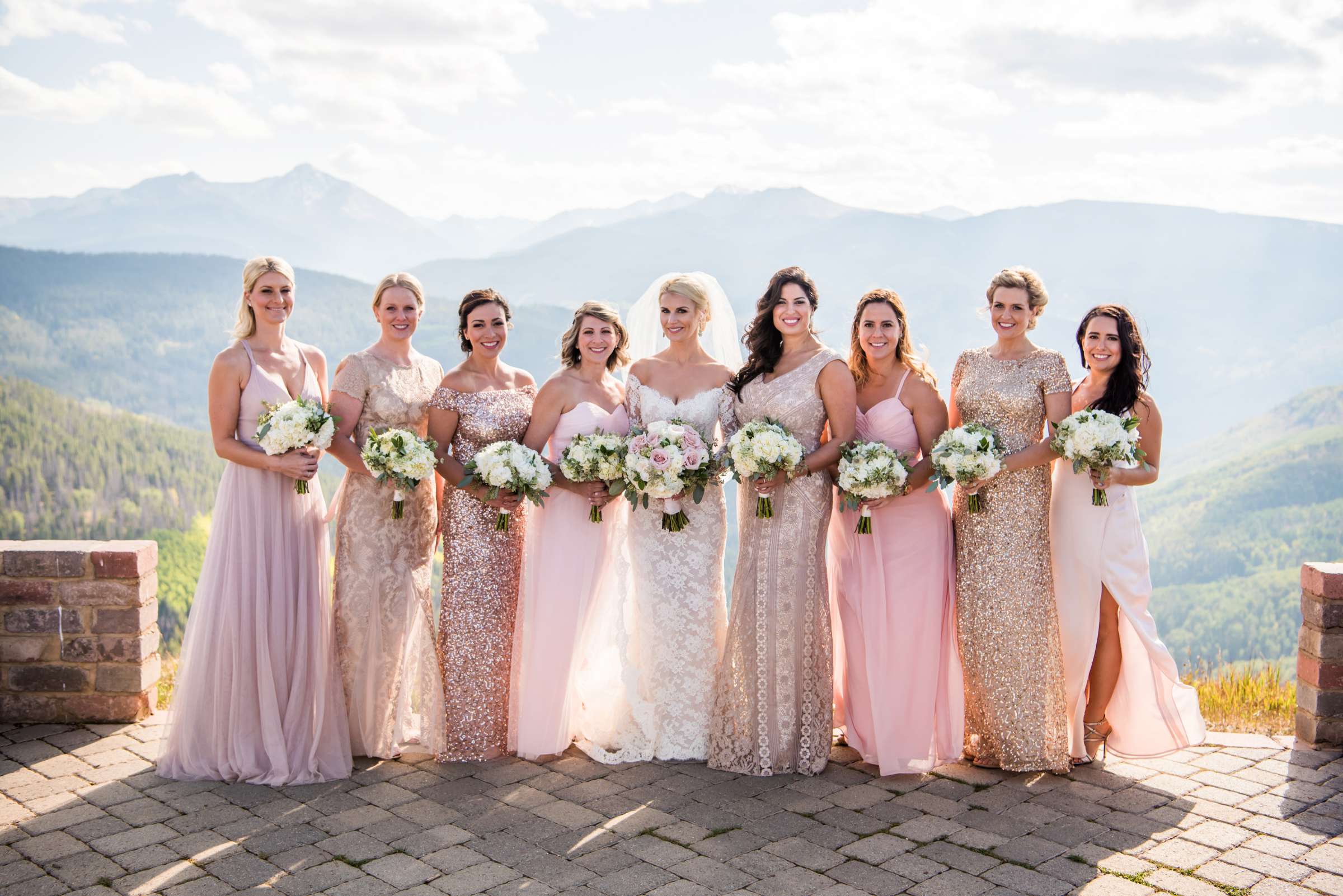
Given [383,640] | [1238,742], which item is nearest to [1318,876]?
[1238,742]

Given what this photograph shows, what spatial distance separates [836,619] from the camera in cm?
610

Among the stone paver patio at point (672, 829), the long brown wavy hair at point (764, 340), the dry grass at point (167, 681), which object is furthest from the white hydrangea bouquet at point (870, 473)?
the dry grass at point (167, 681)

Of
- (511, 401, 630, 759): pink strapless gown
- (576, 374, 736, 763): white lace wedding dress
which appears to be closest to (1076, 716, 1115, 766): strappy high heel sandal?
(576, 374, 736, 763): white lace wedding dress

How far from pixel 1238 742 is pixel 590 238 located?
15663 cm

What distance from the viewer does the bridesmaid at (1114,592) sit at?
5.69 metres

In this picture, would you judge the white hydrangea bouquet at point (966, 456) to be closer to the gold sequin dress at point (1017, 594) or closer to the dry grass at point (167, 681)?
the gold sequin dress at point (1017, 594)

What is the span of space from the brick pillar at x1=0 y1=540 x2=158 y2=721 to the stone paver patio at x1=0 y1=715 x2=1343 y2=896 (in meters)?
0.50

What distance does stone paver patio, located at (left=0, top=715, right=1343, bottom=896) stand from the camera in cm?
440

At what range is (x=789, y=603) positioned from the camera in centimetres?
573

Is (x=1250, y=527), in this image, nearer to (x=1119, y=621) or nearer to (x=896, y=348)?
(x=1119, y=621)

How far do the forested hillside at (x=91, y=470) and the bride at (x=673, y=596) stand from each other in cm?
4962

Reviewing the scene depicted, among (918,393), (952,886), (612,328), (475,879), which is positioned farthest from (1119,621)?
(475,879)

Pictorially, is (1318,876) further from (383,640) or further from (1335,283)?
(1335,283)

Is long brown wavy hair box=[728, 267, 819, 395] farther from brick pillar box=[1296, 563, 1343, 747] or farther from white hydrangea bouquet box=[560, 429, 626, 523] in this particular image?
brick pillar box=[1296, 563, 1343, 747]
